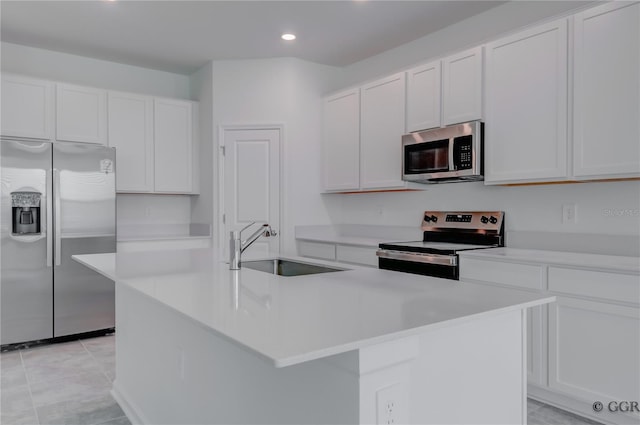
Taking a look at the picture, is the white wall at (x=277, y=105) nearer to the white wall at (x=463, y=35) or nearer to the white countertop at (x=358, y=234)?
the white countertop at (x=358, y=234)

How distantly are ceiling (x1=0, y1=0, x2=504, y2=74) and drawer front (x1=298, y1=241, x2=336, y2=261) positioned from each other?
1912 mm

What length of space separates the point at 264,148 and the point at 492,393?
3574 millimetres

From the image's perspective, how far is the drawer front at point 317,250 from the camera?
430 centimetres

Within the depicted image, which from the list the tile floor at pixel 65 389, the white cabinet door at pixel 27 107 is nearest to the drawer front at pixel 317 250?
the tile floor at pixel 65 389

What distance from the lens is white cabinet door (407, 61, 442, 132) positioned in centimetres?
354

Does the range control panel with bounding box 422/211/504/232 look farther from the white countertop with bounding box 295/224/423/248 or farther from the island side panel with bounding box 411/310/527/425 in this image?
the island side panel with bounding box 411/310/527/425

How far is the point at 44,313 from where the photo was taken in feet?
12.4

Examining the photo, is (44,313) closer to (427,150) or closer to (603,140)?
(427,150)

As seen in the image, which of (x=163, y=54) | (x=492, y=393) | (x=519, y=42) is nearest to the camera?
(x=492, y=393)

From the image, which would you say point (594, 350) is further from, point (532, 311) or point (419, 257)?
point (419, 257)

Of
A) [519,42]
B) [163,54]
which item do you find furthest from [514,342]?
[163,54]

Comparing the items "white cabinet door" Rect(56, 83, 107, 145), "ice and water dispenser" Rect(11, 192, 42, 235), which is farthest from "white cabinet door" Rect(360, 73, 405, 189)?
"ice and water dispenser" Rect(11, 192, 42, 235)

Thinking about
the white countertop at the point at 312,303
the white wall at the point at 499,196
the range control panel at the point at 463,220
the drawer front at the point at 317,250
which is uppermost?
the white wall at the point at 499,196

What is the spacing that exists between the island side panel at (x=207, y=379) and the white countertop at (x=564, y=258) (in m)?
1.79
